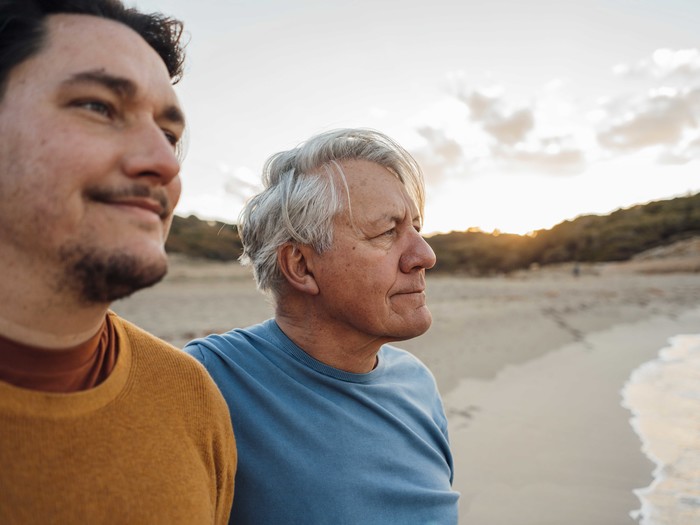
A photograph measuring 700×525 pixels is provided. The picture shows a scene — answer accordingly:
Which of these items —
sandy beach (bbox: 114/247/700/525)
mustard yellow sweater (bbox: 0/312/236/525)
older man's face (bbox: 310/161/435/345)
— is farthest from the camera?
A: sandy beach (bbox: 114/247/700/525)

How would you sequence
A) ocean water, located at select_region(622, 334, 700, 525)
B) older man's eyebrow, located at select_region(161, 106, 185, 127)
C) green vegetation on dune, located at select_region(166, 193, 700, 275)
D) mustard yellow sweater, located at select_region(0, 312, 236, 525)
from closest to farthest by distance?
1. mustard yellow sweater, located at select_region(0, 312, 236, 525)
2. older man's eyebrow, located at select_region(161, 106, 185, 127)
3. ocean water, located at select_region(622, 334, 700, 525)
4. green vegetation on dune, located at select_region(166, 193, 700, 275)

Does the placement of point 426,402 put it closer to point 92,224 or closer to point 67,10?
point 92,224

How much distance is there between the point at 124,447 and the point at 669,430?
231 inches

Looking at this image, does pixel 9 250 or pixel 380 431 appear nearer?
pixel 9 250

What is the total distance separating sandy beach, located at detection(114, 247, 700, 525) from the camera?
390 centimetres

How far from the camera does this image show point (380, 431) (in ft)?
5.96

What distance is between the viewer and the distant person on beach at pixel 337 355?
5.28 feet

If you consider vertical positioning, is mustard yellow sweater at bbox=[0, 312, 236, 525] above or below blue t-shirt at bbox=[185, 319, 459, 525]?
above

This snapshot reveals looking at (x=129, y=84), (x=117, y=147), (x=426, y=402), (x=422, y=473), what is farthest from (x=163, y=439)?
(x=426, y=402)

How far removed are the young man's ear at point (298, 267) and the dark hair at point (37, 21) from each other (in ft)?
3.28

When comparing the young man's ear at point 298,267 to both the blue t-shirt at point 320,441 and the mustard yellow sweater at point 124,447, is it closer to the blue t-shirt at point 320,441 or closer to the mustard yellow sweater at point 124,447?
the blue t-shirt at point 320,441

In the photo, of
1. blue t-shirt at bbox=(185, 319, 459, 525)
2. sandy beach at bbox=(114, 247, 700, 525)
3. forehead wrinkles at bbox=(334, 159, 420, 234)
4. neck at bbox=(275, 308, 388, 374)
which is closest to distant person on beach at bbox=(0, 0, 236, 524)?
blue t-shirt at bbox=(185, 319, 459, 525)

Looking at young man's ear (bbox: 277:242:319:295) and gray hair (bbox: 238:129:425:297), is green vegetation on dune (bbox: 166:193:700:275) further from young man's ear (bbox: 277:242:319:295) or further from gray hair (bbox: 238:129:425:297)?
young man's ear (bbox: 277:242:319:295)

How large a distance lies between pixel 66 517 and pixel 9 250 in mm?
511
